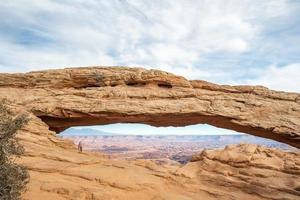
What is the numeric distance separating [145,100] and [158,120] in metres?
2.10

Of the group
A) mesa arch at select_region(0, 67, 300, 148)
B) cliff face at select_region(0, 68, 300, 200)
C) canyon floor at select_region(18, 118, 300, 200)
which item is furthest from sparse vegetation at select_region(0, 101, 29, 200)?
mesa arch at select_region(0, 67, 300, 148)

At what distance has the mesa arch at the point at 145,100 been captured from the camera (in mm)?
27062

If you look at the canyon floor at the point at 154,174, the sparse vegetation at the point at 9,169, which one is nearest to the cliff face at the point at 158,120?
the canyon floor at the point at 154,174

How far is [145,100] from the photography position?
2764cm

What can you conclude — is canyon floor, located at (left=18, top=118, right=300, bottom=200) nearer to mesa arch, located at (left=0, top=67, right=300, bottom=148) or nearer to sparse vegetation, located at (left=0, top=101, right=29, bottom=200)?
sparse vegetation, located at (left=0, top=101, right=29, bottom=200)

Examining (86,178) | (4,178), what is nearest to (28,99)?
(86,178)

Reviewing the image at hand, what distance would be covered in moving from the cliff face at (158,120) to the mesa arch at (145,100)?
7 cm

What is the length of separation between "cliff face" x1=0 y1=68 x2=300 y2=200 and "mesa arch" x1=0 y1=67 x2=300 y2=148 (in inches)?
2.8

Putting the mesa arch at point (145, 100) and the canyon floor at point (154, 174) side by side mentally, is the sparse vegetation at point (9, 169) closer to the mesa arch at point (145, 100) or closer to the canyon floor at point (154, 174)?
the canyon floor at point (154, 174)

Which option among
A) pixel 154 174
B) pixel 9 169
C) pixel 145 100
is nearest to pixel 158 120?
pixel 145 100

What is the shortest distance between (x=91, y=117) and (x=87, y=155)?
13.7 feet

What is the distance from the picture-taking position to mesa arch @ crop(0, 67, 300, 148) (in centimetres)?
2706

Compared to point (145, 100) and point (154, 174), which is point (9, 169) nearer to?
point (154, 174)

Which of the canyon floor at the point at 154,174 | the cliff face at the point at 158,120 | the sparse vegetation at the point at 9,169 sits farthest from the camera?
the cliff face at the point at 158,120
